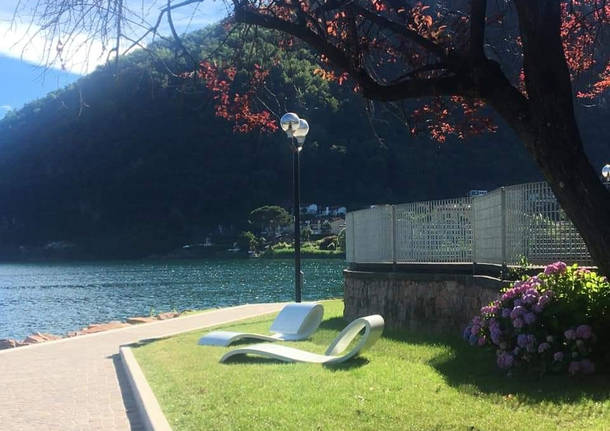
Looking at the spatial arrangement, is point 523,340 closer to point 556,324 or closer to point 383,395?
point 556,324

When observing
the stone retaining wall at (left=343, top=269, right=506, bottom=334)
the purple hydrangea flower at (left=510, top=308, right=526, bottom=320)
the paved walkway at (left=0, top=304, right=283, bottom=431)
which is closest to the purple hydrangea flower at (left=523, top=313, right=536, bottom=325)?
the purple hydrangea flower at (left=510, top=308, right=526, bottom=320)

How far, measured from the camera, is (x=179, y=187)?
114688 millimetres

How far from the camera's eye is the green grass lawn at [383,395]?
232 inches

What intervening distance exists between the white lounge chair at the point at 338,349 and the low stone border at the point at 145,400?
48.3 inches

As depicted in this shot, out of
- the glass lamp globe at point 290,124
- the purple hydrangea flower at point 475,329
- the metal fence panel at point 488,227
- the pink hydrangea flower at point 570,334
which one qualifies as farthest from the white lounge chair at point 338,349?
the glass lamp globe at point 290,124

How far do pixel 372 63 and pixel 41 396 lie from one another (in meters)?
5.71

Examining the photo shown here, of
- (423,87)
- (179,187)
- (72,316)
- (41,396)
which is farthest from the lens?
(179,187)

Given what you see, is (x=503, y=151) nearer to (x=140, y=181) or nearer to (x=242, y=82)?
(x=242, y=82)

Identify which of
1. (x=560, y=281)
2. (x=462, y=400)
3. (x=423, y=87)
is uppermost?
(x=423, y=87)

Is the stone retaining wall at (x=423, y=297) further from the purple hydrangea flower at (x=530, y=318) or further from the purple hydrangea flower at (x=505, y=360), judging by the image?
the purple hydrangea flower at (x=530, y=318)

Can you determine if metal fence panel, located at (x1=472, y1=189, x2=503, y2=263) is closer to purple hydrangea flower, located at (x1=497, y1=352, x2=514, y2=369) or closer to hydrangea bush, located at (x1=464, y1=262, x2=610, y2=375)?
hydrangea bush, located at (x1=464, y1=262, x2=610, y2=375)

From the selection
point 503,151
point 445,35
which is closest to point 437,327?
point 445,35

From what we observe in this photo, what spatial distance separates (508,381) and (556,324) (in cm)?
75

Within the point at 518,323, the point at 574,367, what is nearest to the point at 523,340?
the point at 518,323
